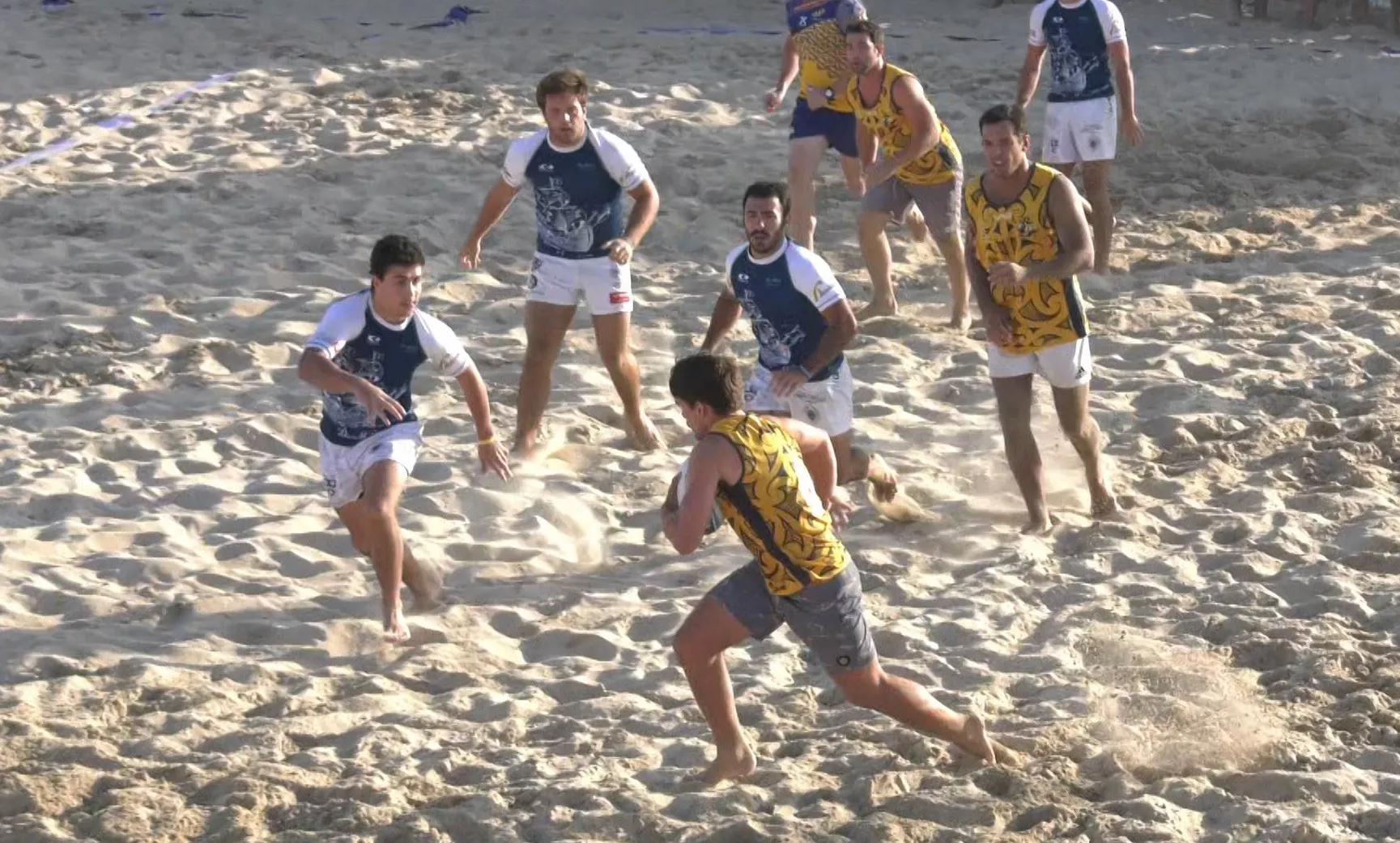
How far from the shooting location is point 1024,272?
6.50 m

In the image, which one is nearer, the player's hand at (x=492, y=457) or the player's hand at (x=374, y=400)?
the player's hand at (x=374, y=400)

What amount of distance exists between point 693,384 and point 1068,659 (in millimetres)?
1823

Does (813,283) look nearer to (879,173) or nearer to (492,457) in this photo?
(492,457)

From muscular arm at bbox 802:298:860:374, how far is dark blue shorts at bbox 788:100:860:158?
302cm

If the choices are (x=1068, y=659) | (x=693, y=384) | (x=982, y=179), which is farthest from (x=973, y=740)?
(x=982, y=179)

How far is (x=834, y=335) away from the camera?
649 centimetres

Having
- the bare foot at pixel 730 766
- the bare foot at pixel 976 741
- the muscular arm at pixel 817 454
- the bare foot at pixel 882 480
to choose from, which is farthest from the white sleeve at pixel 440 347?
the bare foot at pixel 976 741

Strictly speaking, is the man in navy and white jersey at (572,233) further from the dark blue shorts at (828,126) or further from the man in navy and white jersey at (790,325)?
the dark blue shorts at (828,126)

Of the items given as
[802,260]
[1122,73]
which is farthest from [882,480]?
[1122,73]

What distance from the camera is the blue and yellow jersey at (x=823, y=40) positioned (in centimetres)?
938

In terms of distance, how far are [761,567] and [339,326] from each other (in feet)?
6.12

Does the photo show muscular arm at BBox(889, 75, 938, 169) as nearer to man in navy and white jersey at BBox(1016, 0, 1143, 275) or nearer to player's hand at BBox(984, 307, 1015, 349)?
man in navy and white jersey at BBox(1016, 0, 1143, 275)

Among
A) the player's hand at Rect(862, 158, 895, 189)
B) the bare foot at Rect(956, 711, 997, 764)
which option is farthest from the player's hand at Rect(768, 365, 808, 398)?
the player's hand at Rect(862, 158, 895, 189)

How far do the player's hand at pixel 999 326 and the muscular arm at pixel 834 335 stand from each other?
1.80 ft
